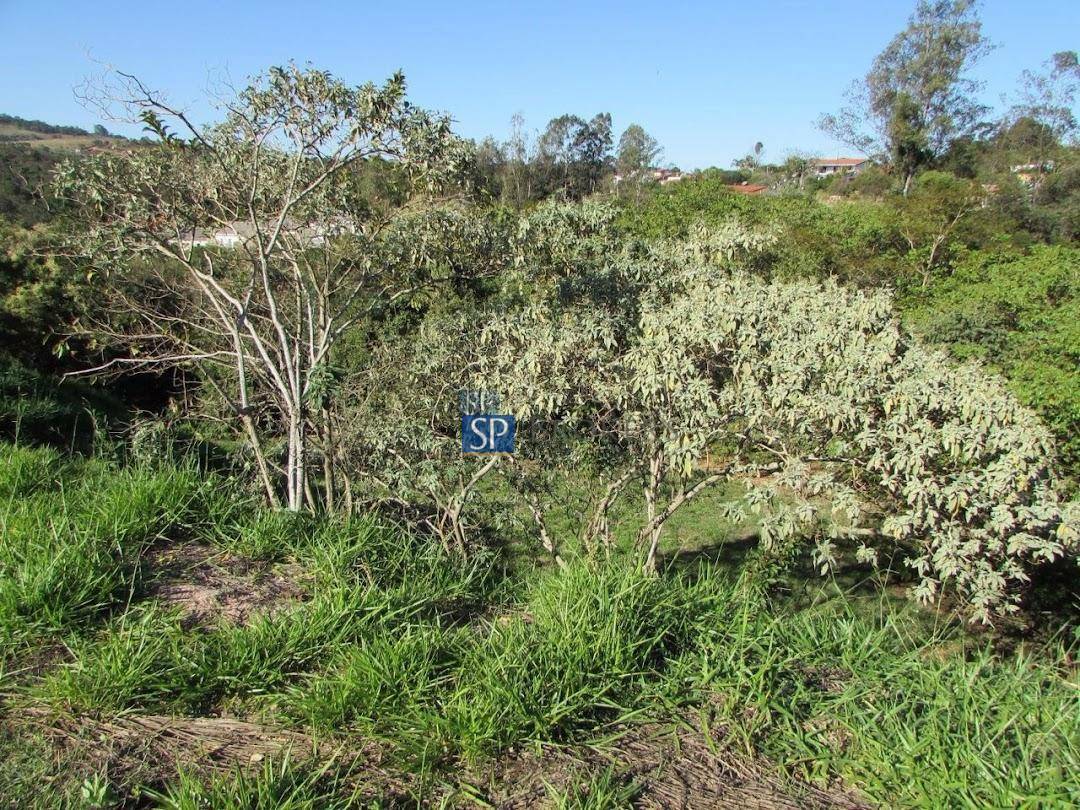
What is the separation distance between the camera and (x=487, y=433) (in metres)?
5.18

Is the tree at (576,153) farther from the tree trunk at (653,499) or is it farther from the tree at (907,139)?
the tree trunk at (653,499)

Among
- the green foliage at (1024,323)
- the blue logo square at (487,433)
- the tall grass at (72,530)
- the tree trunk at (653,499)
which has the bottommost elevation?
the tree trunk at (653,499)

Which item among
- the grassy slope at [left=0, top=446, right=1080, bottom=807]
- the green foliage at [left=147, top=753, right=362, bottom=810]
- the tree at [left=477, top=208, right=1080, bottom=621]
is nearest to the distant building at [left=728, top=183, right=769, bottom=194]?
the tree at [left=477, top=208, right=1080, bottom=621]

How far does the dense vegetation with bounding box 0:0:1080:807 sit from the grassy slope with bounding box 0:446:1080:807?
0.05 feet

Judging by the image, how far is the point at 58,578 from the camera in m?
2.88

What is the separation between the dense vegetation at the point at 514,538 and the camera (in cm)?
228

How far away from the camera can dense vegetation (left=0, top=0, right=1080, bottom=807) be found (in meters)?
2.28

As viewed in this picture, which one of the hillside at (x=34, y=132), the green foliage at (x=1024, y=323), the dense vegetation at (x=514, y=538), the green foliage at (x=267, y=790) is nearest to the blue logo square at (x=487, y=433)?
the dense vegetation at (x=514, y=538)

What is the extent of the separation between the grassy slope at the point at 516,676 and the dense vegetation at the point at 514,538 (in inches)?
0.6

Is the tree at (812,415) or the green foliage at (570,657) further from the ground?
the tree at (812,415)

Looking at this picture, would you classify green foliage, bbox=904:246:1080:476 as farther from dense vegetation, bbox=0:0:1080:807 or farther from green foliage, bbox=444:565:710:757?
green foliage, bbox=444:565:710:757

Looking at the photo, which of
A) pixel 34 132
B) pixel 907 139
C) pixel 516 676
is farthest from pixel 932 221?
pixel 34 132

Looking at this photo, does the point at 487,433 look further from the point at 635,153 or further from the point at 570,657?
the point at 635,153

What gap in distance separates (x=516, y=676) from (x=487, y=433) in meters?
2.79
